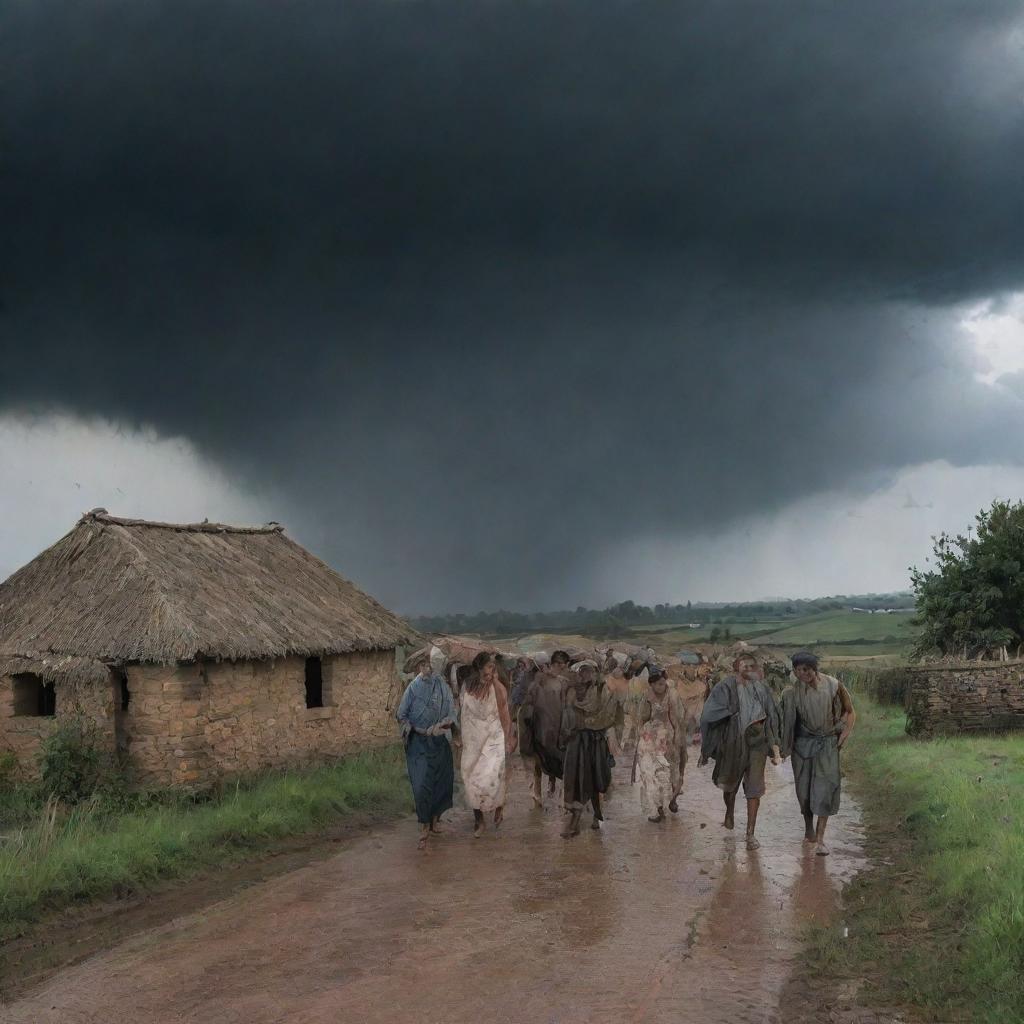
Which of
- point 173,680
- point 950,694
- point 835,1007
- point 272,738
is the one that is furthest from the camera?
point 950,694

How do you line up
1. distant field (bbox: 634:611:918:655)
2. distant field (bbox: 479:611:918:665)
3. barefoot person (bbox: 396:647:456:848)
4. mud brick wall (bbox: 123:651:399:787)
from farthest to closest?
1. distant field (bbox: 634:611:918:655)
2. distant field (bbox: 479:611:918:665)
3. mud brick wall (bbox: 123:651:399:787)
4. barefoot person (bbox: 396:647:456:848)

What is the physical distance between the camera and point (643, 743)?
12820mm

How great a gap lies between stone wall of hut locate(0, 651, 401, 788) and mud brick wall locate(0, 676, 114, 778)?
0.6 inches

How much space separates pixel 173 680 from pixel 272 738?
89.9 inches

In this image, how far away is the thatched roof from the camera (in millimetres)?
14125

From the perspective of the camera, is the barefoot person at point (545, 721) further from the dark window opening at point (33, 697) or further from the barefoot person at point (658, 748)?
the dark window opening at point (33, 697)

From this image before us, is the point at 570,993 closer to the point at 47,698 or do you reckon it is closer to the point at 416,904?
the point at 416,904

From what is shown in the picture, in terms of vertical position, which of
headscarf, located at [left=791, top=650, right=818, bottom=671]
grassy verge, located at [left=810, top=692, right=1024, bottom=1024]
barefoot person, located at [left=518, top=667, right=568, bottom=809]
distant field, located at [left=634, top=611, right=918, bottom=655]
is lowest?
distant field, located at [left=634, top=611, right=918, bottom=655]

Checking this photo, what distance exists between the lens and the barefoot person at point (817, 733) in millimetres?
10680

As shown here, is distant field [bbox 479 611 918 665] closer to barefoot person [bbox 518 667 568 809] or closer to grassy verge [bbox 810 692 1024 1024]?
barefoot person [bbox 518 667 568 809]

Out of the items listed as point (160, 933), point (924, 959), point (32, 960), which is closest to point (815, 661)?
point (924, 959)

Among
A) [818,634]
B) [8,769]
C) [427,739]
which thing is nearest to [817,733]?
[427,739]

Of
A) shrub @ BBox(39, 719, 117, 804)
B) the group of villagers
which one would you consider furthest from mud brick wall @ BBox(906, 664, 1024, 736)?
shrub @ BBox(39, 719, 117, 804)

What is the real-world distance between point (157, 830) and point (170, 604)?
403 cm
